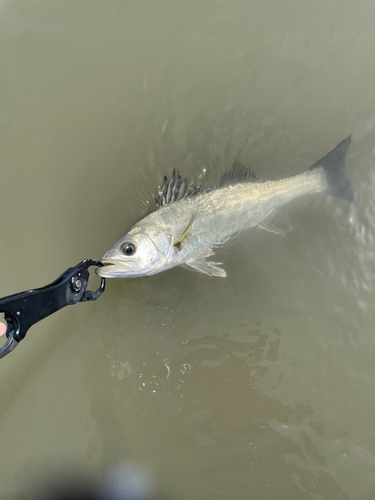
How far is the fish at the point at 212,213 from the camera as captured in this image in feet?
7.06

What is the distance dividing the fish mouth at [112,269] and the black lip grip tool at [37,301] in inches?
5.0

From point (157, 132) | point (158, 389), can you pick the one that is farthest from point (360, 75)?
point (158, 389)

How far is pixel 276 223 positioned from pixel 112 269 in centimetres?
151

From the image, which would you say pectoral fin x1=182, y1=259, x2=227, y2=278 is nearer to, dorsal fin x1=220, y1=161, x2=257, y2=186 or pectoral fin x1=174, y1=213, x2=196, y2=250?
pectoral fin x1=174, y1=213, x2=196, y2=250

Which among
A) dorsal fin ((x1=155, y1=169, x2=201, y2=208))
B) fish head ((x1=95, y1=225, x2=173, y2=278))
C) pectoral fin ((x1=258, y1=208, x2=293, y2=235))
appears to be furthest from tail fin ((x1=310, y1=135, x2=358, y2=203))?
fish head ((x1=95, y1=225, x2=173, y2=278))

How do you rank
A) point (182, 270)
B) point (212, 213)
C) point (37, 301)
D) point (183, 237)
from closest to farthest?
point (37, 301) < point (183, 237) < point (212, 213) < point (182, 270)

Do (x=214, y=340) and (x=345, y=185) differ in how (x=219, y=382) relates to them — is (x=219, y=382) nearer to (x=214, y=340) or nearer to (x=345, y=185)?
(x=214, y=340)

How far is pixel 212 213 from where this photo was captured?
2.36 meters

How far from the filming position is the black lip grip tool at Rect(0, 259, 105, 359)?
4.49 ft

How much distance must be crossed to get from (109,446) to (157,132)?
2.66m

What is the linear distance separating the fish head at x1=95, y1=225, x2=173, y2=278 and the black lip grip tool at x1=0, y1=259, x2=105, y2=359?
20 cm

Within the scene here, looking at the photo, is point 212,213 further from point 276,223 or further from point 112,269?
point 112,269

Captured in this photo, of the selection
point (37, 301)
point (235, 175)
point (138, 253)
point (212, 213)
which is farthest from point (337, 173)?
point (37, 301)

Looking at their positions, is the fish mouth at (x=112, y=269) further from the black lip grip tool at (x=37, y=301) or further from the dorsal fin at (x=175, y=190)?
the dorsal fin at (x=175, y=190)
